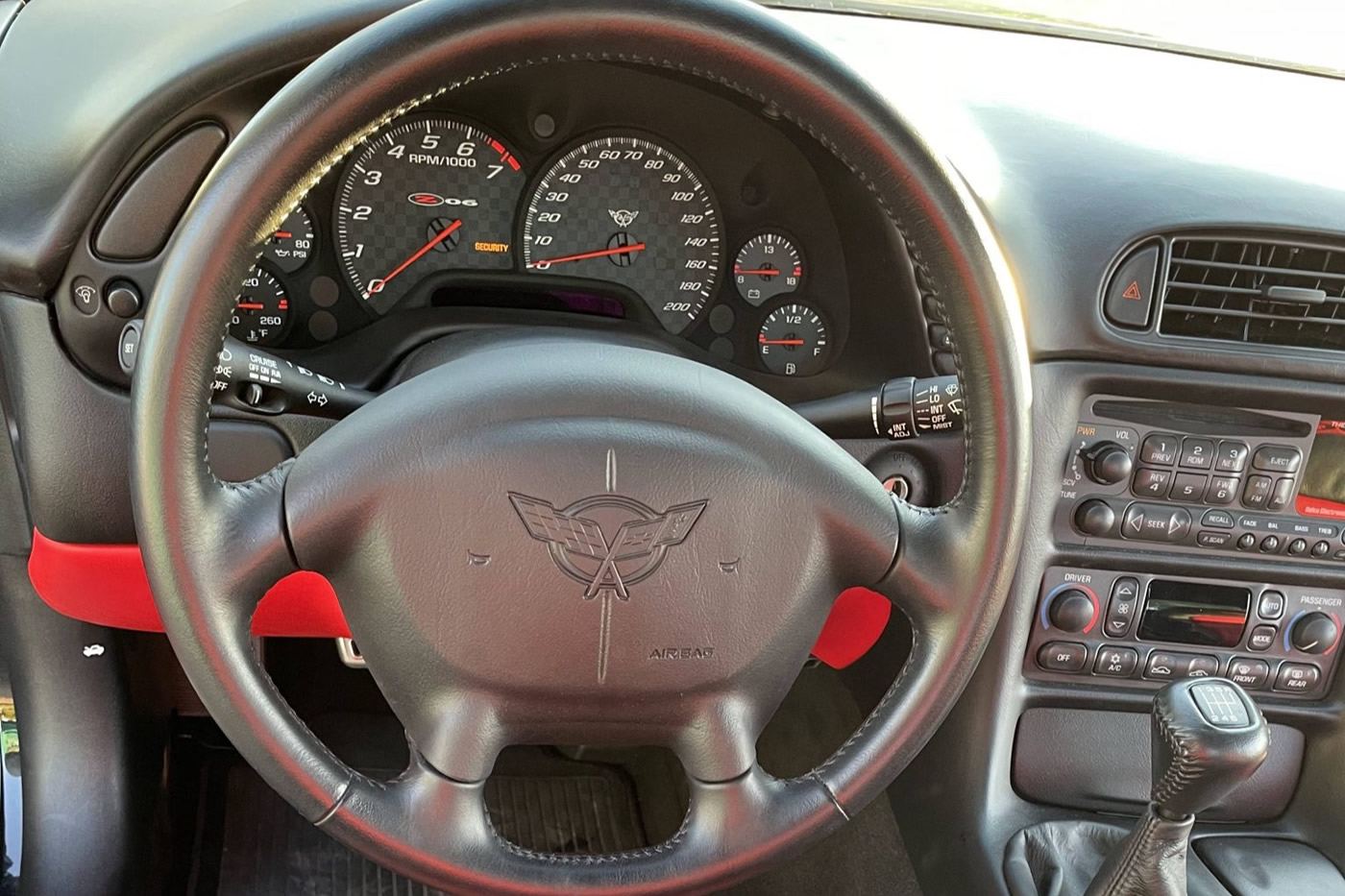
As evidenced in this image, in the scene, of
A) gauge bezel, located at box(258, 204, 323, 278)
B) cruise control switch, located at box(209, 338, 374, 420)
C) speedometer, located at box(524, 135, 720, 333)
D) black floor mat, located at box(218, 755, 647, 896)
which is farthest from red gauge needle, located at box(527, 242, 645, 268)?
black floor mat, located at box(218, 755, 647, 896)

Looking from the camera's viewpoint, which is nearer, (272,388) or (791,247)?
(272,388)

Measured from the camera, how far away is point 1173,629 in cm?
148

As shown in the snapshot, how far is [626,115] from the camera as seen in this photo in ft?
4.68

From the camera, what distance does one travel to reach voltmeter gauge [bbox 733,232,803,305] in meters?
1.52

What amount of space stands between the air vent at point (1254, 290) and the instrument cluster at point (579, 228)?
392 millimetres

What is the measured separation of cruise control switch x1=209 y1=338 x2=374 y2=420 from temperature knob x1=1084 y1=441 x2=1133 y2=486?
0.80 m

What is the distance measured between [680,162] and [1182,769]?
86 cm

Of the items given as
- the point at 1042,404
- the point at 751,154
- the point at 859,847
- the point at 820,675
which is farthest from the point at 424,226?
the point at 859,847

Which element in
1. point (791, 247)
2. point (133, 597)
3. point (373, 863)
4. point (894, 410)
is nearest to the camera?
point (894, 410)

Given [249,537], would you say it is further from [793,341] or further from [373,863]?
[373,863]

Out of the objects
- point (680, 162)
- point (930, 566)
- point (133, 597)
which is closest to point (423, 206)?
point (680, 162)

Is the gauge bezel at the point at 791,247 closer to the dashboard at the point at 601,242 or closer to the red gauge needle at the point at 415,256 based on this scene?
the dashboard at the point at 601,242

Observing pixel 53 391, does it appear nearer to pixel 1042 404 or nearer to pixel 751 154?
pixel 751 154

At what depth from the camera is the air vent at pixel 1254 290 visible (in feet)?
4.45
